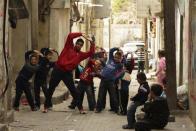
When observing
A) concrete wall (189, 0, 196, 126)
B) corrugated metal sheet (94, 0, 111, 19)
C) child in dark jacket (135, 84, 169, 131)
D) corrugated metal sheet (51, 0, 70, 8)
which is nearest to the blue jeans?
child in dark jacket (135, 84, 169, 131)

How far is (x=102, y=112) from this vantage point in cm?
1523

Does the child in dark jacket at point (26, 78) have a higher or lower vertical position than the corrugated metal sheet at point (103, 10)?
lower

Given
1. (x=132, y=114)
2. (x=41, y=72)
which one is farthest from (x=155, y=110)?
(x=41, y=72)

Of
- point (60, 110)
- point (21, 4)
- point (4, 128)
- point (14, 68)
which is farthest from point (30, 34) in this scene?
point (4, 128)

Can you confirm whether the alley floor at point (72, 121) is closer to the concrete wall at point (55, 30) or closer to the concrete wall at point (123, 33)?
the concrete wall at point (55, 30)

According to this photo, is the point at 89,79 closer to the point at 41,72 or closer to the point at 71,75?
the point at 71,75

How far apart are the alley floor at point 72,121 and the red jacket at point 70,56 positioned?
1.21 m

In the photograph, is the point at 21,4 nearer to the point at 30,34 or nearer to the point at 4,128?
the point at 4,128

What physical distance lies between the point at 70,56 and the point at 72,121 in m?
2.07

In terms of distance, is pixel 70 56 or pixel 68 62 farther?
pixel 70 56

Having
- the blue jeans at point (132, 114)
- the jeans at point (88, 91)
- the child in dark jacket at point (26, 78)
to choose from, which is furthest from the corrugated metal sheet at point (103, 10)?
the blue jeans at point (132, 114)

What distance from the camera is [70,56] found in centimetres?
1480

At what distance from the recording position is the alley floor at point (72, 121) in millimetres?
12188

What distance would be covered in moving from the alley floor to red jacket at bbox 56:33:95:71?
47.6 inches
